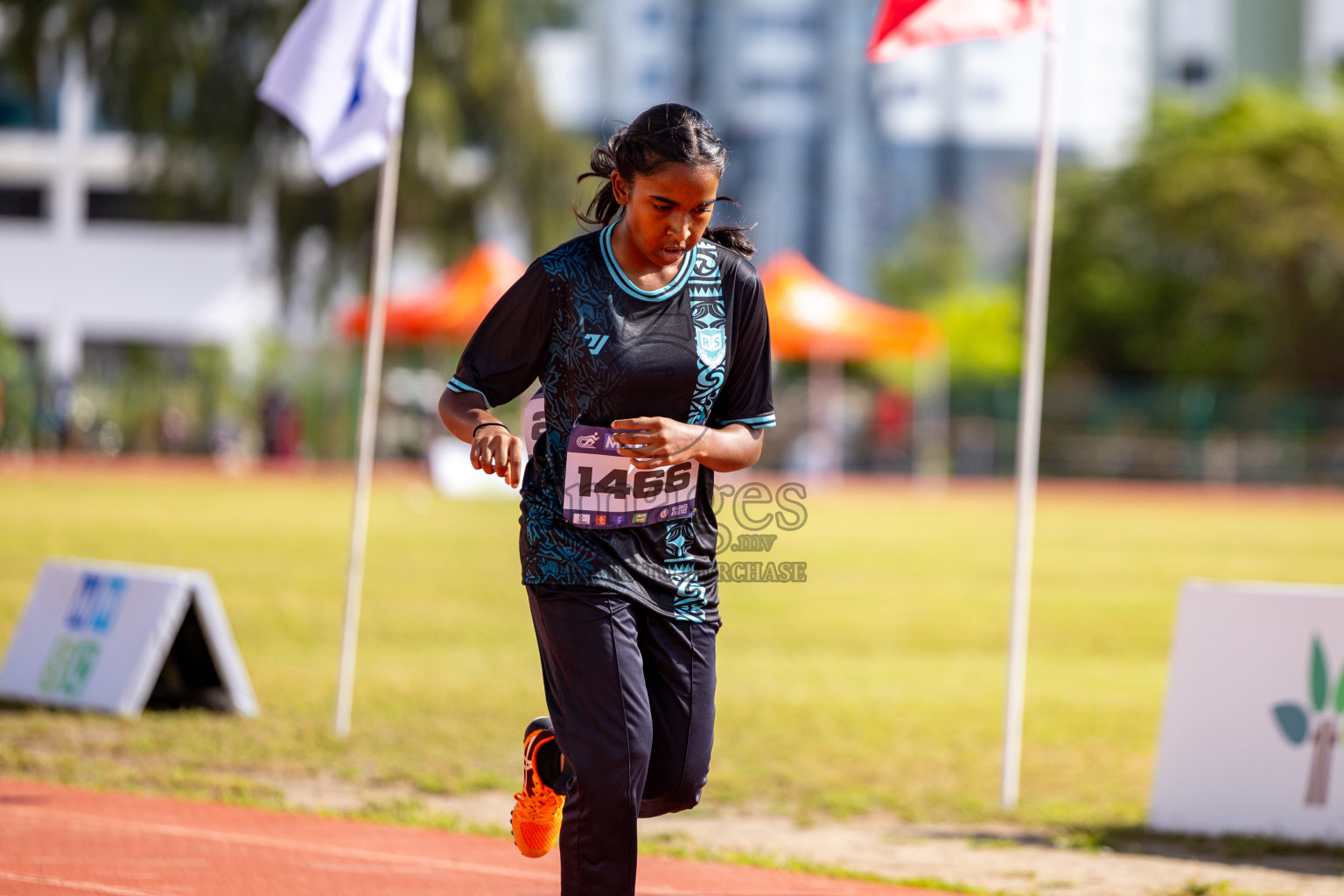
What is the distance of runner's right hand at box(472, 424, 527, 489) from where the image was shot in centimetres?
381

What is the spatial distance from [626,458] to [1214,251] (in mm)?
52911

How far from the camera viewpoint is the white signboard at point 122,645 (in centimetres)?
837

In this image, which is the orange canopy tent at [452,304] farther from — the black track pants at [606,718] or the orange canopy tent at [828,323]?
the black track pants at [606,718]

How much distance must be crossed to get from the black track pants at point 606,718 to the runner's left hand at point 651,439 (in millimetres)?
356

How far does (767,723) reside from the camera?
930cm

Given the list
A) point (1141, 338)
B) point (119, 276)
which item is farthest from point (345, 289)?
point (1141, 338)

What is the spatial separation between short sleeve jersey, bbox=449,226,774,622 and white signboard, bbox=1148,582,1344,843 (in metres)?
3.43

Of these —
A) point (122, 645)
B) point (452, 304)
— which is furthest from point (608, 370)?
point (452, 304)

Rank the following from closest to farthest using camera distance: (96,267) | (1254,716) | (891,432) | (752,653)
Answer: (1254,716), (752,653), (891,432), (96,267)

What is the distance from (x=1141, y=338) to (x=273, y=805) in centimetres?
5385

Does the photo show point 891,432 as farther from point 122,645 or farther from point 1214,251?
point 122,645

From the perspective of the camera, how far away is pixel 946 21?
719cm

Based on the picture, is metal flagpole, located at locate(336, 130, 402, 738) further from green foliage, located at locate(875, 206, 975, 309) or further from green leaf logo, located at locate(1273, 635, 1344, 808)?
green foliage, located at locate(875, 206, 975, 309)

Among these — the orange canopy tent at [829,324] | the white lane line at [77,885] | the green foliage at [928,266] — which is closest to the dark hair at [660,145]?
the white lane line at [77,885]
